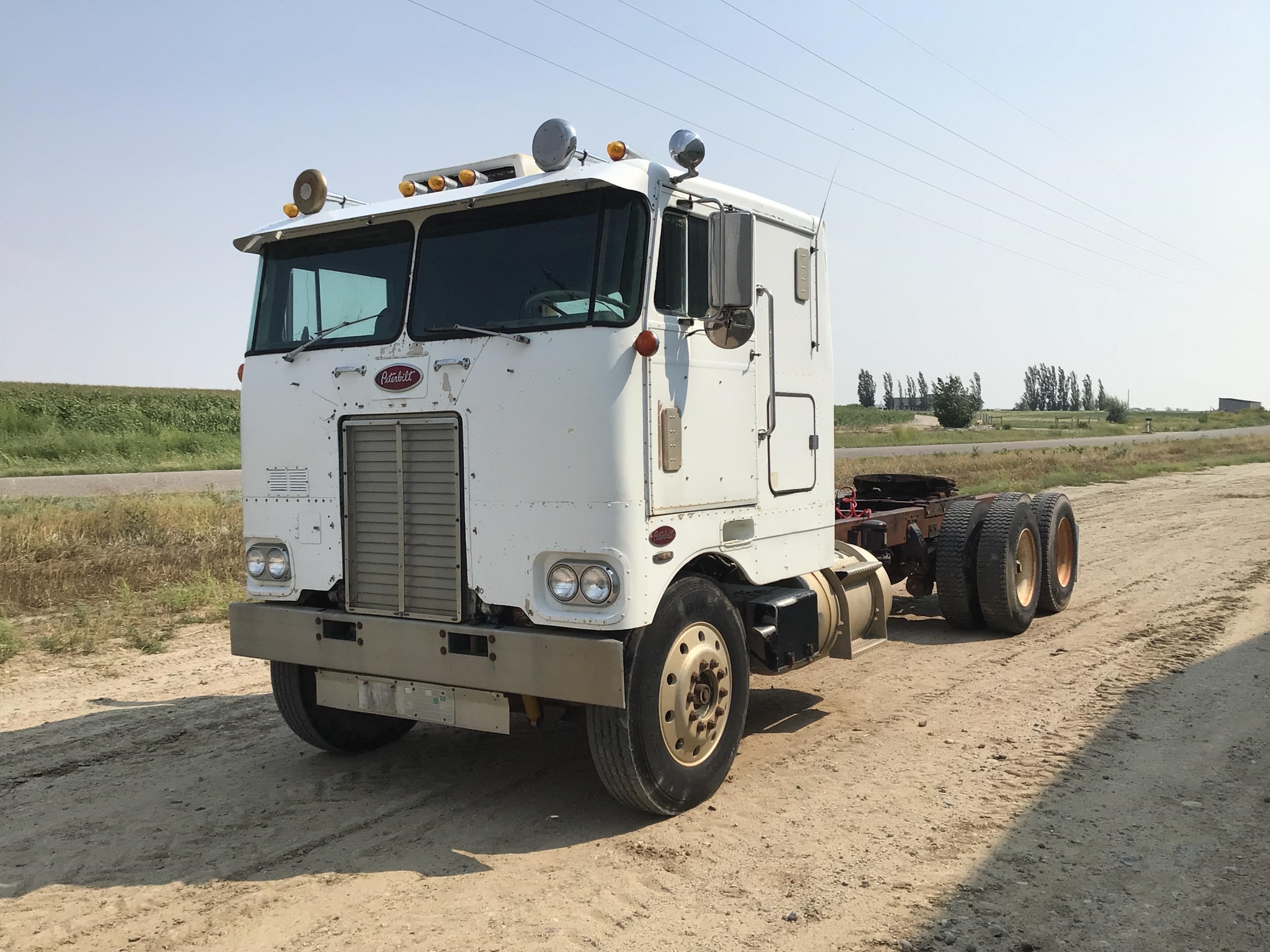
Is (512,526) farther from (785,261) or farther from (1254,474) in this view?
(1254,474)

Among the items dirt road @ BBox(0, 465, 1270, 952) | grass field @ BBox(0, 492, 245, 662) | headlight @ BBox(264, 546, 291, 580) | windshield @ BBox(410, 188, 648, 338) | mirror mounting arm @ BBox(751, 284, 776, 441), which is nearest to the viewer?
dirt road @ BBox(0, 465, 1270, 952)

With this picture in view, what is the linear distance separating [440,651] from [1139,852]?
3197mm

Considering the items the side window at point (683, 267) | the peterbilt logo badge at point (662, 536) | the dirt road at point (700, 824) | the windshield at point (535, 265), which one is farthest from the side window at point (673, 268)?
the dirt road at point (700, 824)

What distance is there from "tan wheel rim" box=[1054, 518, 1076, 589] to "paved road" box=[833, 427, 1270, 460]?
24.4 metres

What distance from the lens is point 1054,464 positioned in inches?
1190

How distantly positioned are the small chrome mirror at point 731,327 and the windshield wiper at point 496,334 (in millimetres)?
904

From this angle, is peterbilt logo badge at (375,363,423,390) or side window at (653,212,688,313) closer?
side window at (653,212,688,313)

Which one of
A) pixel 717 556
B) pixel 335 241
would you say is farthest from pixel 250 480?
pixel 717 556

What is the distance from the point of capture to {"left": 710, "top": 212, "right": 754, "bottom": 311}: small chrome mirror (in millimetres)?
4754

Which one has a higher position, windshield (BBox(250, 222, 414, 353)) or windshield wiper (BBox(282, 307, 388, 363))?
windshield (BBox(250, 222, 414, 353))

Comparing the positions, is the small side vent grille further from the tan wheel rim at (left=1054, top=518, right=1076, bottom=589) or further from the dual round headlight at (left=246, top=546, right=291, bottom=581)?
the tan wheel rim at (left=1054, top=518, right=1076, bottom=589)

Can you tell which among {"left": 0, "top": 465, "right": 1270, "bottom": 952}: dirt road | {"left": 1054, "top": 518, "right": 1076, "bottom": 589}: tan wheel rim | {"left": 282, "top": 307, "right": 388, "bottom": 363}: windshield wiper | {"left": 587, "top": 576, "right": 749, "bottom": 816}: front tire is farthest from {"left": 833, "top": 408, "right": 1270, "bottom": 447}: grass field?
{"left": 282, "top": 307, "right": 388, "bottom": 363}: windshield wiper

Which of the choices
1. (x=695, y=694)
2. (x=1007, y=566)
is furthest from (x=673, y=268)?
(x=1007, y=566)

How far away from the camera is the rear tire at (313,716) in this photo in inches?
226
